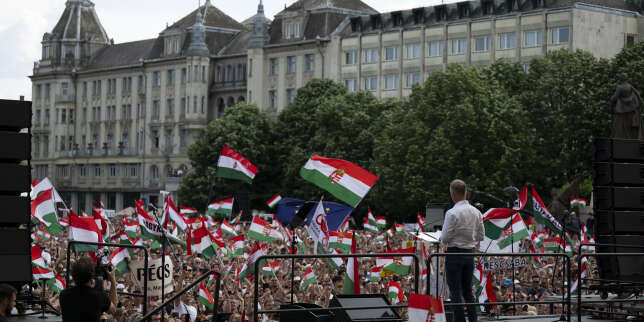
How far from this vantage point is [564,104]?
70250 millimetres

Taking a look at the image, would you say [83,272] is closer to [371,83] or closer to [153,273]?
[153,273]

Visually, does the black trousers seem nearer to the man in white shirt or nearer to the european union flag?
the man in white shirt

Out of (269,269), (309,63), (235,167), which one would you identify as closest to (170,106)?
(309,63)

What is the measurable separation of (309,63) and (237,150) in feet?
73.7

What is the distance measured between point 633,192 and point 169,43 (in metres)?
121

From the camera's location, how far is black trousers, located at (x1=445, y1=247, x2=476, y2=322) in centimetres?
1596

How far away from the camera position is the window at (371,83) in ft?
351

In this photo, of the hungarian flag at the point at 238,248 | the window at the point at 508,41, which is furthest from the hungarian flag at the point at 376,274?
the window at the point at 508,41

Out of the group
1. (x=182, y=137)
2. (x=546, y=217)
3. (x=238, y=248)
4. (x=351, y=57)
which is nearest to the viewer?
(x=546, y=217)

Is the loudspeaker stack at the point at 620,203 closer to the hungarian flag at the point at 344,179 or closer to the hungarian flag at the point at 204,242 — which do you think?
the hungarian flag at the point at 344,179

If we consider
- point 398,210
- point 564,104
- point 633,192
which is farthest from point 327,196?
point 633,192

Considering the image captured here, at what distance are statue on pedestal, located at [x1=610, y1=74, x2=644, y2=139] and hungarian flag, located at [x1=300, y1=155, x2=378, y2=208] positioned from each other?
5109 millimetres

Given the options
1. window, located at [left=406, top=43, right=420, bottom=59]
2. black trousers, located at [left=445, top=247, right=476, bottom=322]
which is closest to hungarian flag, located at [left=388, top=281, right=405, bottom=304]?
black trousers, located at [left=445, top=247, right=476, bottom=322]

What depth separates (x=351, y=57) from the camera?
360 feet
